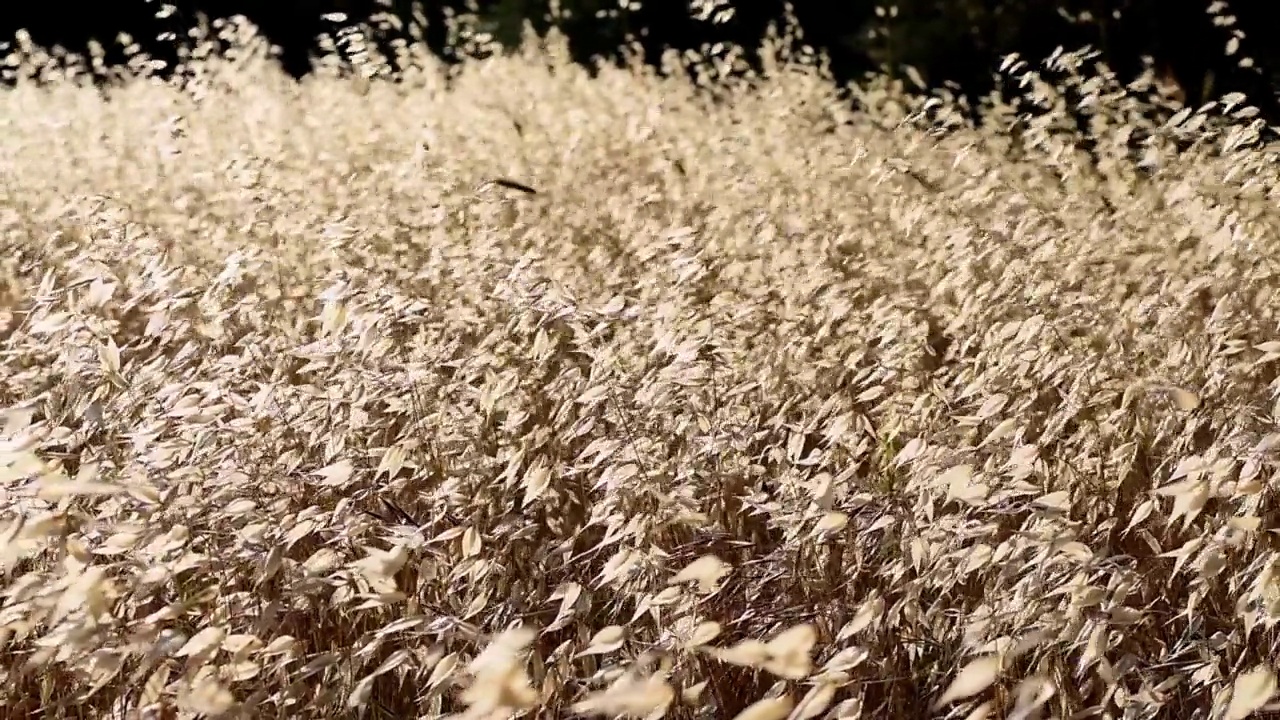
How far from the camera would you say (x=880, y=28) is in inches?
368

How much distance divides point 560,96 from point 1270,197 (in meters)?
3.83

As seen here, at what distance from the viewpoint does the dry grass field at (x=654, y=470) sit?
1310 millimetres

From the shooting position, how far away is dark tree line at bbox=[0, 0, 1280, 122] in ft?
25.4

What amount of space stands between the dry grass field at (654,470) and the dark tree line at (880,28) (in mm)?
1228

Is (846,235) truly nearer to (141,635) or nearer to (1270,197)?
(1270,197)

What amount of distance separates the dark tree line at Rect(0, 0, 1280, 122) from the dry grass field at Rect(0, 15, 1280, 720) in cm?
123

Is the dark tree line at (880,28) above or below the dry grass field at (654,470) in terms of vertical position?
below

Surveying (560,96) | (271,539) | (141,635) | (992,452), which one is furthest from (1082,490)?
(560,96)

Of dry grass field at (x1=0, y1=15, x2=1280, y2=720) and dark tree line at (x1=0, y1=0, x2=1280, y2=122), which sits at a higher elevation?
dry grass field at (x1=0, y1=15, x2=1280, y2=720)

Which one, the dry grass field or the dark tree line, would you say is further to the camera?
the dark tree line

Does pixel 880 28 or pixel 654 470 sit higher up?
pixel 654 470

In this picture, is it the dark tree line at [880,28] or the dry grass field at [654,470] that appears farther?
the dark tree line at [880,28]

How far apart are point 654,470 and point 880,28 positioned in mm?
8312

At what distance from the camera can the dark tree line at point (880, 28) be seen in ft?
25.4
